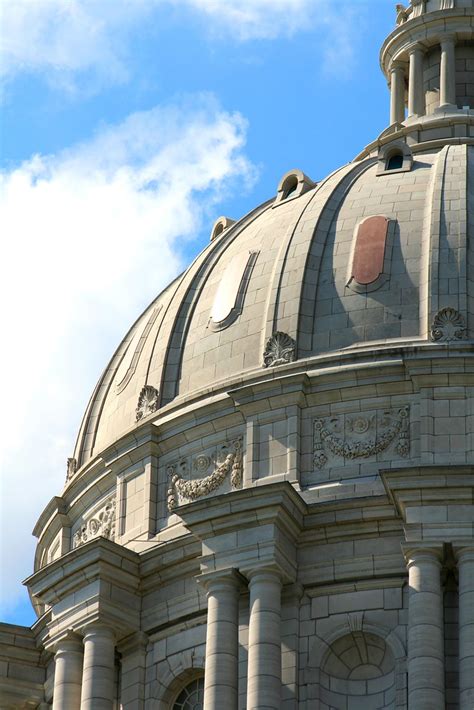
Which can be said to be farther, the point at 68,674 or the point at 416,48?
the point at 416,48

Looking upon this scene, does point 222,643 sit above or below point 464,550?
below

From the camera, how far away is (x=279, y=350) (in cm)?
7012

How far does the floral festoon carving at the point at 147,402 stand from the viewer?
72188 millimetres

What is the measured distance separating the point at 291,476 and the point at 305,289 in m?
6.29

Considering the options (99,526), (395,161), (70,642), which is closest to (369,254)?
(395,161)

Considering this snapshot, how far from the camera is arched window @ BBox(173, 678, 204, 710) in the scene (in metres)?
66.6

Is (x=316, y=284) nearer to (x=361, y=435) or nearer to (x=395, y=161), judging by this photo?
(x=361, y=435)

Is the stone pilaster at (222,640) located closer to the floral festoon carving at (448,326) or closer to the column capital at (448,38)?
the floral festoon carving at (448,326)

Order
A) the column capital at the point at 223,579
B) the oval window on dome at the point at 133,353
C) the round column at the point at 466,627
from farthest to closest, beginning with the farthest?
the oval window on dome at the point at 133,353 < the column capital at the point at 223,579 < the round column at the point at 466,627

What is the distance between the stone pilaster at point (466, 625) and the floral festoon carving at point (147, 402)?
39.7 ft

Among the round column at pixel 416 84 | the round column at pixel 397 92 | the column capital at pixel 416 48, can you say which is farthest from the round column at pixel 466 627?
the column capital at pixel 416 48

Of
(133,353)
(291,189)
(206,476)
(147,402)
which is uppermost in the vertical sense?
(291,189)

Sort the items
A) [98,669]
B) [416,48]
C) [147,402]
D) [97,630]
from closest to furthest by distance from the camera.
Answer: [98,669] → [97,630] → [147,402] → [416,48]

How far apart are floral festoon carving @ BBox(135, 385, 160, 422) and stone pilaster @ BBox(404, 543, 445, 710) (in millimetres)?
11070
